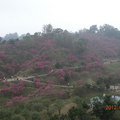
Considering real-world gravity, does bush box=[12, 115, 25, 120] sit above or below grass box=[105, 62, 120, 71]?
below

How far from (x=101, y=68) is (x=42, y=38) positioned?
1862 cm

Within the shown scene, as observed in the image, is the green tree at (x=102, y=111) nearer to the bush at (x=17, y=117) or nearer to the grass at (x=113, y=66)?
the bush at (x=17, y=117)

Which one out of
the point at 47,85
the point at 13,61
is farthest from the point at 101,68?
the point at 13,61

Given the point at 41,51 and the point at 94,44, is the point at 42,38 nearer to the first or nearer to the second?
the point at 41,51

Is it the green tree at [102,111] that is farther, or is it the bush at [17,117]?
the green tree at [102,111]

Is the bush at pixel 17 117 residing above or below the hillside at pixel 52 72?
below

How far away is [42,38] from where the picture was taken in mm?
Answer: 38719

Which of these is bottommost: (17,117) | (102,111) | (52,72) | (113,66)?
(102,111)

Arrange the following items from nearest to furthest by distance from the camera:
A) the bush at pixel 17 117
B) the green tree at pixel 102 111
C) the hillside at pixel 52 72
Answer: the bush at pixel 17 117 < the green tree at pixel 102 111 < the hillside at pixel 52 72
